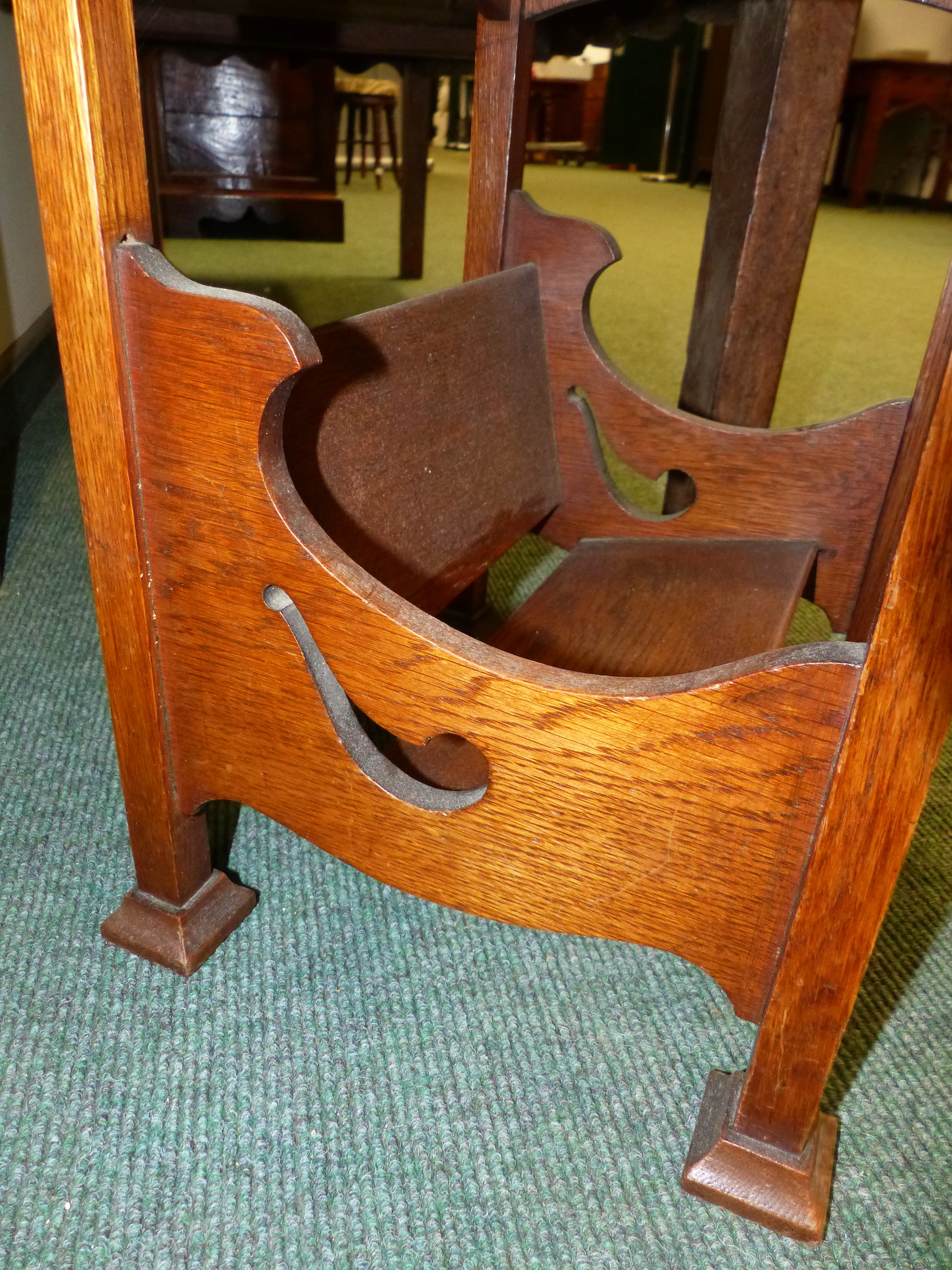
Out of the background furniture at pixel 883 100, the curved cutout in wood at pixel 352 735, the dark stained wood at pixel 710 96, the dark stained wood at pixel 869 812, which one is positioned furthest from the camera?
the dark stained wood at pixel 710 96

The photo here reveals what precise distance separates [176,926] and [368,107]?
487 cm

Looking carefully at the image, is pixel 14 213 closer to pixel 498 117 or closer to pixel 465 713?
pixel 498 117

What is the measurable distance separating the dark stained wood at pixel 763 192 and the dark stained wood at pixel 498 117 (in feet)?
0.94

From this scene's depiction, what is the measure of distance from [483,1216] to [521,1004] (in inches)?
6.6

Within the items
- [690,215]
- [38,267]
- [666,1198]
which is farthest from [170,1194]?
[690,215]

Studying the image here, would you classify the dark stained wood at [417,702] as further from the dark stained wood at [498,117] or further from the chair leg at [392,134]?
the chair leg at [392,134]

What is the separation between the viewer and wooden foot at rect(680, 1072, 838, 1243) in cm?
59

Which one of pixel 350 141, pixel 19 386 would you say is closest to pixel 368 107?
pixel 350 141

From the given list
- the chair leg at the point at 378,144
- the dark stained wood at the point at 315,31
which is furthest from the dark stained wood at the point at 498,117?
the chair leg at the point at 378,144

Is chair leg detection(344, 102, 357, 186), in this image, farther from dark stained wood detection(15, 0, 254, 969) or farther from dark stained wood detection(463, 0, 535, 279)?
dark stained wood detection(15, 0, 254, 969)

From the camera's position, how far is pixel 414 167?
104 inches

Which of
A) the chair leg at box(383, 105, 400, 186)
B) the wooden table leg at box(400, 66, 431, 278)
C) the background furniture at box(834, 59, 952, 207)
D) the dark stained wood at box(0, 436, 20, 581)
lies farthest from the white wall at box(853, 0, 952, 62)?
the dark stained wood at box(0, 436, 20, 581)

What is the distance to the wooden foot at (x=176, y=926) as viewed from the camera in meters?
0.73

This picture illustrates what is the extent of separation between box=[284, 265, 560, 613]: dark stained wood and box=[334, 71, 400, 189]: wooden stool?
13.1 ft
